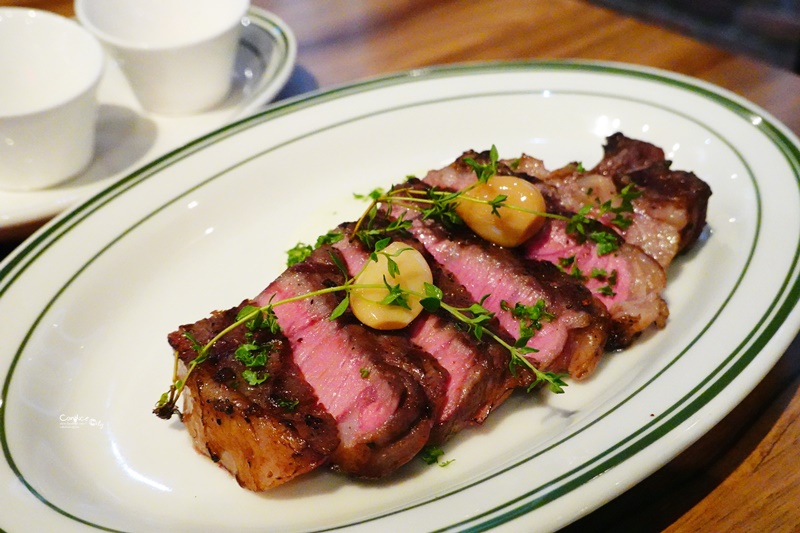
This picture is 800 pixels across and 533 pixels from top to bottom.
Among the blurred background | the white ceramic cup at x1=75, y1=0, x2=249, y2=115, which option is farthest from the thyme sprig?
the blurred background

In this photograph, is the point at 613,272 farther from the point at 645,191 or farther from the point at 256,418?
the point at 256,418

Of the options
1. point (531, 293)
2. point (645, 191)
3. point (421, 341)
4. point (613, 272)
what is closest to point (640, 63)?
point (645, 191)

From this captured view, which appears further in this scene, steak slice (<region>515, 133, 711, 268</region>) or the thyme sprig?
steak slice (<region>515, 133, 711, 268</region>)

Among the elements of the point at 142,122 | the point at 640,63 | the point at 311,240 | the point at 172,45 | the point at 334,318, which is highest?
the point at 640,63

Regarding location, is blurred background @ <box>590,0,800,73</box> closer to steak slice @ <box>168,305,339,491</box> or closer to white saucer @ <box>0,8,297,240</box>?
white saucer @ <box>0,8,297,240</box>

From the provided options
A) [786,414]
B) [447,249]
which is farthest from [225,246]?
[786,414]

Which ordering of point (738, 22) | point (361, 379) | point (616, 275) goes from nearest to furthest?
1. point (361, 379)
2. point (616, 275)
3. point (738, 22)

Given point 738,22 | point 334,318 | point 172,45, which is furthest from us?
point 738,22
